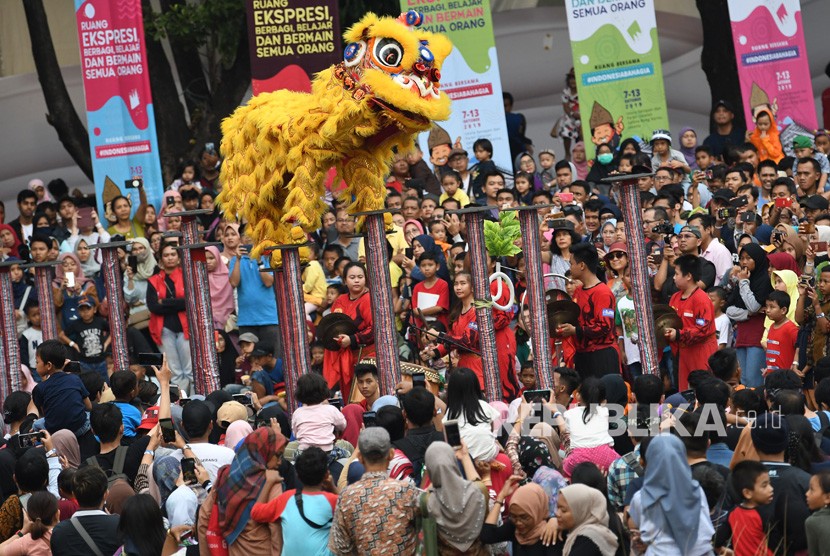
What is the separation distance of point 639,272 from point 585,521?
14.0ft

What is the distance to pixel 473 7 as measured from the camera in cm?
1684

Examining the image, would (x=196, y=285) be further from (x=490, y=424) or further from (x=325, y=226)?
(x=490, y=424)

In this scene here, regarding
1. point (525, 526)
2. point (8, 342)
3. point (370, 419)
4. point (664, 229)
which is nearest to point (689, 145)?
point (664, 229)

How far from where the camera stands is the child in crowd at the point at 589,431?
8.45 meters

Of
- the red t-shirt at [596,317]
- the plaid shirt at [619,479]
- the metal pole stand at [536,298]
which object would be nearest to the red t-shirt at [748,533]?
the plaid shirt at [619,479]

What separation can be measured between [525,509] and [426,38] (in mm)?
4975

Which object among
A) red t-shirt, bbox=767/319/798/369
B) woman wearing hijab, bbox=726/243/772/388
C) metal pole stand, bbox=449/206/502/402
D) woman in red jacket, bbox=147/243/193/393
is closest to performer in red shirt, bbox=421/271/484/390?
metal pole stand, bbox=449/206/502/402

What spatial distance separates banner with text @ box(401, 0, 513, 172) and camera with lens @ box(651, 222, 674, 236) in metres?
3.40

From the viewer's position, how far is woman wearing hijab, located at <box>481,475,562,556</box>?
7293 mm

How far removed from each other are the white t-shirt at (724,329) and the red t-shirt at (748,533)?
498cm

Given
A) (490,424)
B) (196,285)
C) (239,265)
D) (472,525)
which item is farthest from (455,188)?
(472,525)

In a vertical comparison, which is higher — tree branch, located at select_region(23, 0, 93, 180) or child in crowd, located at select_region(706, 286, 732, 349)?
tree branch, located at select_region(23, 0, 93, 180)

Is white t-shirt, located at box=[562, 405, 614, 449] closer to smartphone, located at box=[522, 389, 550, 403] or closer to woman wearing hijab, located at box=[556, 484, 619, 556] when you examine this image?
smartphone, located at box=[522, 389, 550, 403]

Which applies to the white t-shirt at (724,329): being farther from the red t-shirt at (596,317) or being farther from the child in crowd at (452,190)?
the child in crowd at (452,190)
